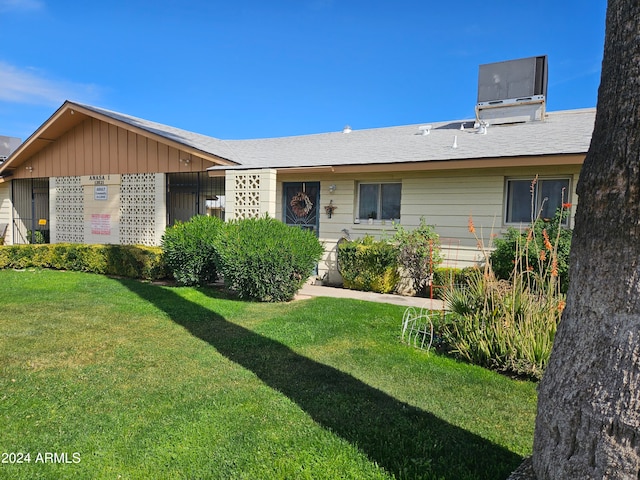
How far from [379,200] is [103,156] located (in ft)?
28.8

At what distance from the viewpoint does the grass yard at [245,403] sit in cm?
256

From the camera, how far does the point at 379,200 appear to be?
988cm

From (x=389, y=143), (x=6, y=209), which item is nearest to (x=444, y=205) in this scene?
(x=389, y=143)

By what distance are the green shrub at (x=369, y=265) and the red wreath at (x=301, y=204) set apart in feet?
5.43

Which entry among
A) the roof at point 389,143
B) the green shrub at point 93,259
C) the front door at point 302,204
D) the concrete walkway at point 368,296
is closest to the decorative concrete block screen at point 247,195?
the roof at point 389,143

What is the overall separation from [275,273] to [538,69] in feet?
28.3

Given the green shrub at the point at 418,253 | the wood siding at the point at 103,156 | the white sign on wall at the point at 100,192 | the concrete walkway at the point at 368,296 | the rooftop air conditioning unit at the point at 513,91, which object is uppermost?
the rooftop air conditioning unit at the point at 513,91

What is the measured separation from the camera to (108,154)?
12.5 meters

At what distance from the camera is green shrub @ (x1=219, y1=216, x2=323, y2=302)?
7.33 metres

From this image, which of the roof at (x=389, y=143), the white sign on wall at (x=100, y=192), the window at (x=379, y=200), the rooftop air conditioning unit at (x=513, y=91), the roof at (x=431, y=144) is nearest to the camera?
the roof at (x=431, y=144)

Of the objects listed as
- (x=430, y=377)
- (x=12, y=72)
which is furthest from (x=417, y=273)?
(x=12, y=72)

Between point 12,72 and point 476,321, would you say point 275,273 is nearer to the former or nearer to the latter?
point 476,321

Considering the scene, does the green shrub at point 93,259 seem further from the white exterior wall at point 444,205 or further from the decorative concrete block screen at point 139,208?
the white exterior wall at point 444,205

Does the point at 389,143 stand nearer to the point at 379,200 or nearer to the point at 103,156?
the point at 379,200
